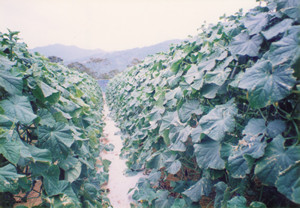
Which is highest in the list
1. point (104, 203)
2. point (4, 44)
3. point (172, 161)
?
point (4, 44)

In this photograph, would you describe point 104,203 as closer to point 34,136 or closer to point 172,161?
point 172,161

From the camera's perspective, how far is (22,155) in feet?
2.87

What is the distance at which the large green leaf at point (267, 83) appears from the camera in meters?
0.85

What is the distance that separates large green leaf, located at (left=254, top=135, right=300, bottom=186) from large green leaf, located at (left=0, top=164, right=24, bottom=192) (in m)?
1.04

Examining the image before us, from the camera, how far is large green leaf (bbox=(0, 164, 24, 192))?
75 cm

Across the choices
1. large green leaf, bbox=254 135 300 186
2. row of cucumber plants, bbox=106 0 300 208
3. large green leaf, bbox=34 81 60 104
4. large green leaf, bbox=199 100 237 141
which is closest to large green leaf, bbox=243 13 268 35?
row of cucumber plants, bbox=106 0 300 208

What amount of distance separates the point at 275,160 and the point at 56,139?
1.19 metres

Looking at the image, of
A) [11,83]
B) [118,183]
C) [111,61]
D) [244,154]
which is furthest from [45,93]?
[111,61]

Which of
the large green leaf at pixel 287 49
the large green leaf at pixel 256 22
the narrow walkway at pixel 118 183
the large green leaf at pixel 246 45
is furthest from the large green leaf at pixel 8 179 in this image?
the narrow walkway at pixel 118 183

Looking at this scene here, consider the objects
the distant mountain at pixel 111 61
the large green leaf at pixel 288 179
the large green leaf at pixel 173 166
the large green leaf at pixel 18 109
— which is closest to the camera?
the large green leaf at pixel 288 179

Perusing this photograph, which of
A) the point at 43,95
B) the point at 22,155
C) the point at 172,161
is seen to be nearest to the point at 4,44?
the point at 43,95

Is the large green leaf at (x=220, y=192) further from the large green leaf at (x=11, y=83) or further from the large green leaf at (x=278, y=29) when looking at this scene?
the large green leaf at (x=11, y=83)

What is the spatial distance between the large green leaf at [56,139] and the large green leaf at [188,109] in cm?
86

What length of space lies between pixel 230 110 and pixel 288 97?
31 centimetres
